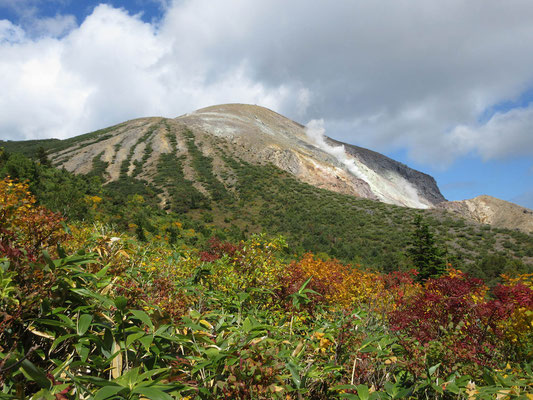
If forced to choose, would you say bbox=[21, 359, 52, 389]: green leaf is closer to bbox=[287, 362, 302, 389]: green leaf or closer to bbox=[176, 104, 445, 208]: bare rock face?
bbox=[287, 362, 302, 389]: green leaf

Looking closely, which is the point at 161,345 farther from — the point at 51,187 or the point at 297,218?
the point at 297,218

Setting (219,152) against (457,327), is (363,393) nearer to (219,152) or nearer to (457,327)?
(457,327)

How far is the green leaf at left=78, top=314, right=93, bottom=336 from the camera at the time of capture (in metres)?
1.26

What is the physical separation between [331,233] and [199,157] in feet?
77.4

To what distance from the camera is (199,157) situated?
45.2 metres

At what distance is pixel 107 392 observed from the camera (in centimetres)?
99

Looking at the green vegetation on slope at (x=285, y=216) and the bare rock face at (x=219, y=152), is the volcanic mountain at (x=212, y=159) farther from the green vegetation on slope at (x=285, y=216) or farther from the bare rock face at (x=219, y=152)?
the green vegetation on slope at (x=285, y=216)

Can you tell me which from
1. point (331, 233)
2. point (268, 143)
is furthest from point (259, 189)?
point (268, 143)

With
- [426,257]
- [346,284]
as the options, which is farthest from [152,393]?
[426,257]

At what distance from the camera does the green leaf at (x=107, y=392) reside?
976mm

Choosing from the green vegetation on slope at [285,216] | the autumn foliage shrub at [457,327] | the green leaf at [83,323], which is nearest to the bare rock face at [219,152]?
the green vegetation on slope at [285,216]

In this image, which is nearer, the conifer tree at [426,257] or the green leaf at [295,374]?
the green leaf at [295,374]

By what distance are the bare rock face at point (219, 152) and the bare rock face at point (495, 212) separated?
9.38 meters

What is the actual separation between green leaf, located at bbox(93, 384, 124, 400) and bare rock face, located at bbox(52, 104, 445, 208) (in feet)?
127
